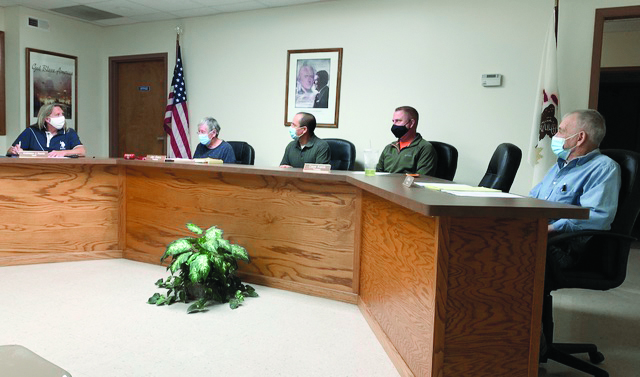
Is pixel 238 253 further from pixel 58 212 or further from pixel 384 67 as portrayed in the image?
pixel 384 67

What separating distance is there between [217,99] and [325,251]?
10.5 ft

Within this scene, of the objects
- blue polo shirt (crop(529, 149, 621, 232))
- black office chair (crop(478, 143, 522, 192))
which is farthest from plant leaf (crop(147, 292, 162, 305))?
blue polo shirt (crop(529, 149, 621, 232))

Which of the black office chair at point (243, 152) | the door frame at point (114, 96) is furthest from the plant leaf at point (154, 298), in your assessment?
the door frame at point (114, 96)

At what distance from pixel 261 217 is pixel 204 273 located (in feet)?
1.96

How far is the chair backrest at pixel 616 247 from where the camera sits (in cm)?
198

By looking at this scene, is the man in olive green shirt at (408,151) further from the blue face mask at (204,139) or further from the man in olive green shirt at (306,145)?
the blue face mask at (204,139)

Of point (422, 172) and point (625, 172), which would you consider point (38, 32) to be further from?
point (625, 172)

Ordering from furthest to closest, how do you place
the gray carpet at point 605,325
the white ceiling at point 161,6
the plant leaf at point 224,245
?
the white ceiling at point 161,6, the plant leaf at point 224,245, the gray carpet at point 605,325

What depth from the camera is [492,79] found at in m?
4.11

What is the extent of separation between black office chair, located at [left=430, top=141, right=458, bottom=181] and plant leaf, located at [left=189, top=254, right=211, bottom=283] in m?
2.04

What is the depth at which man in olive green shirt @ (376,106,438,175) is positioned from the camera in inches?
145

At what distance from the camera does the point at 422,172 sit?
365 centimetres

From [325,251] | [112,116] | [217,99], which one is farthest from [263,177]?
[112,116]

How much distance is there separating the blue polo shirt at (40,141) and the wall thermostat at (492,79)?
3.57 metres
